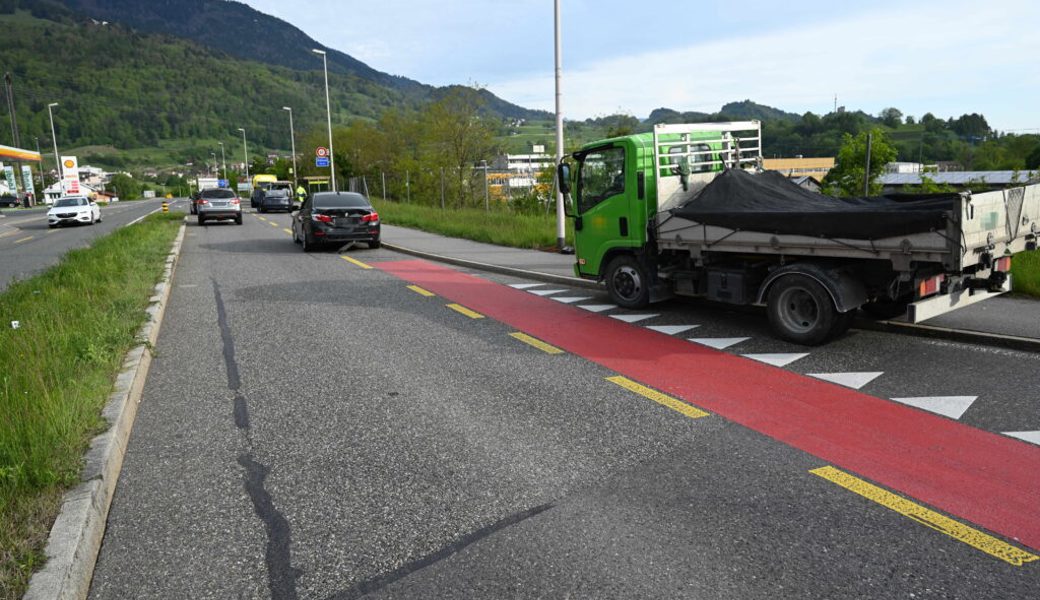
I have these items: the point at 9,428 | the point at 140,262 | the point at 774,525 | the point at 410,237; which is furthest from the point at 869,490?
the point at 410,237

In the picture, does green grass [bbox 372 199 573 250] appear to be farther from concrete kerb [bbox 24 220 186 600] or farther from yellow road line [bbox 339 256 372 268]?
concrete kerb [bbox 24 220 186 600]

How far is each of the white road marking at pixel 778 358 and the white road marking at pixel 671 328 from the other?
1.26 m

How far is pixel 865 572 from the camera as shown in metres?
3.18

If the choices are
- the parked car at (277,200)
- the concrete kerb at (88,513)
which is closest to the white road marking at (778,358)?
the concrete kerb at (88,513)

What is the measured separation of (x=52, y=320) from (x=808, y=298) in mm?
8188

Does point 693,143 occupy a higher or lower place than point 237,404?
higher


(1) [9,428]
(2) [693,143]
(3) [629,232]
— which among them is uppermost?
(2) [693,143]

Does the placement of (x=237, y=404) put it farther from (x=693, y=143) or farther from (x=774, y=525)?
(x=693, y=143)

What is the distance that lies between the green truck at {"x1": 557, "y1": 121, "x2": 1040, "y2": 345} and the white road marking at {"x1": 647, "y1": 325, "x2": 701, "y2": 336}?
0.46m

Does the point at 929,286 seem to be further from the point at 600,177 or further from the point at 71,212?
the point at 71,212

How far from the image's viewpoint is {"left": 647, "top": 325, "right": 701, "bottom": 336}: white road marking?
8.28m

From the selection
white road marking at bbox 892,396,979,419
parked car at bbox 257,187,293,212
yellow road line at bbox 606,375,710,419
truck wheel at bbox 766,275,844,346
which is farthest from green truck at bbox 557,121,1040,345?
parked car at bbox 257,187,293,212

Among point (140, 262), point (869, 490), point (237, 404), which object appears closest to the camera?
point (869, 490)

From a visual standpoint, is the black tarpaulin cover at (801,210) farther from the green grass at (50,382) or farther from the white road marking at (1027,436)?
the green grass at (50,382)
